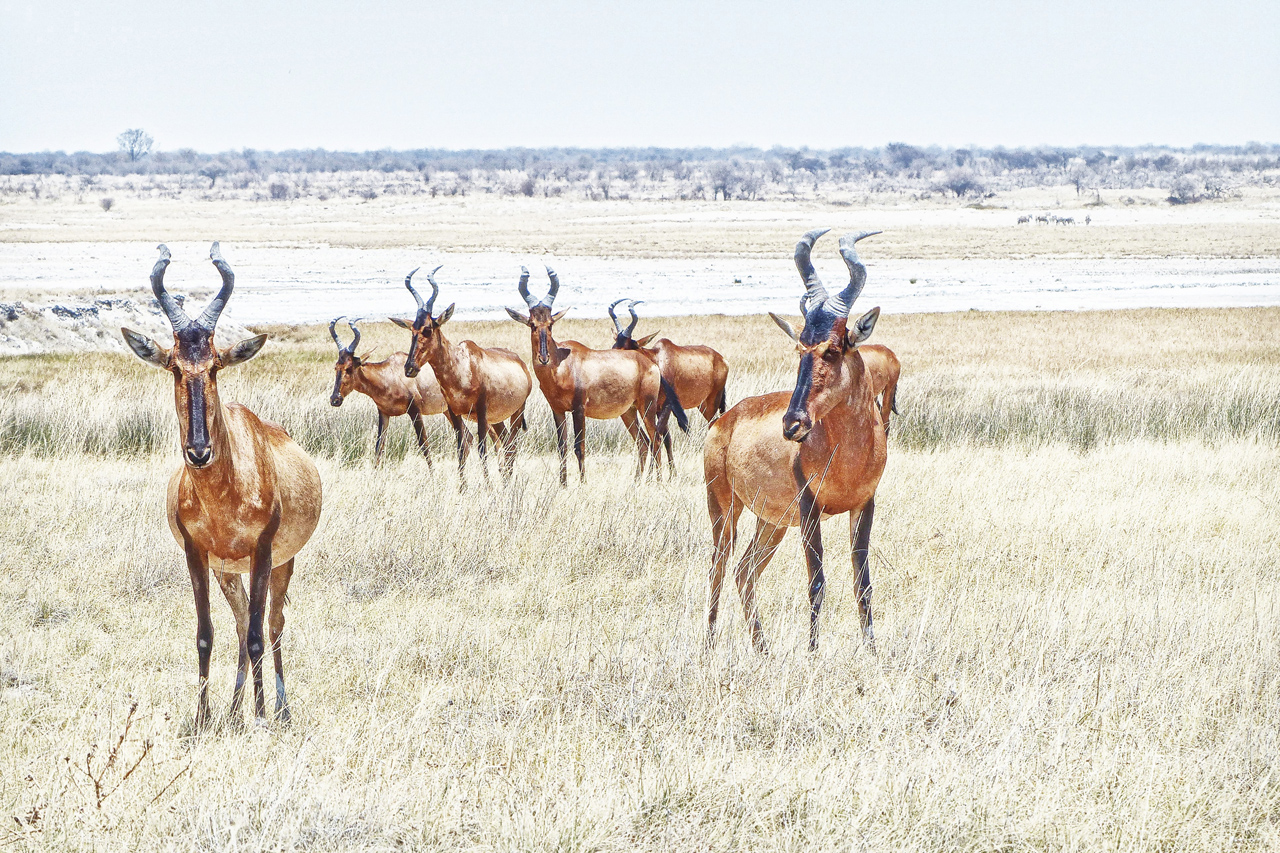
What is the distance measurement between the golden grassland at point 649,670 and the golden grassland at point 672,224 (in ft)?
136

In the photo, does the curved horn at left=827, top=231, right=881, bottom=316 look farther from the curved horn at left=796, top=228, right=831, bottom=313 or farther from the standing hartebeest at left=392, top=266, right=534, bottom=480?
the standing hartebeest at left=392, top=266, right=534, bottom=480

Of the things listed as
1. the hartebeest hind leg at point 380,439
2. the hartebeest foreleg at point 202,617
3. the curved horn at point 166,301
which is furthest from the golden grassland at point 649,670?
the curved horn at point 166,301

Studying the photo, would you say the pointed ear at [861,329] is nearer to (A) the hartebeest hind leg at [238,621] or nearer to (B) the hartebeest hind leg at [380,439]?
(A) the hartebeest hind leg at [238,621]

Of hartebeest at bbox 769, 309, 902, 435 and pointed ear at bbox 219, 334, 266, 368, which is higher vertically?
pointed ear at bbox 219, 334, 266, 368

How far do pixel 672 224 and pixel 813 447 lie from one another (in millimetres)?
69504

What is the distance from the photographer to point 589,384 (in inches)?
502

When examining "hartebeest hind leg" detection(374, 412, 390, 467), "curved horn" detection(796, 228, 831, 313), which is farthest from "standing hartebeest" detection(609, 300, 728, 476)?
"curved horn" detection(796, 228, 831, 313)

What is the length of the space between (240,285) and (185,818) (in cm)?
3679

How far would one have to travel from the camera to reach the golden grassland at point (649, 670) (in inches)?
187

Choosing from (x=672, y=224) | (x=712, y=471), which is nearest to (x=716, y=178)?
(x=672, y=224)

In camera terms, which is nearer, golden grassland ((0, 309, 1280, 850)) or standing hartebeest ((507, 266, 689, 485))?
golden grassland ((0, 309, 1280, 850))

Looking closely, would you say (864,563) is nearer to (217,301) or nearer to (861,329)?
(861,329)

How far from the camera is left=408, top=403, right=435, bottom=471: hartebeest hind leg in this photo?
12.9 meters

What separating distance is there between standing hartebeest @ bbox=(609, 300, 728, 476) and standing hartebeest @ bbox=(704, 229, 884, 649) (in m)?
6.23
